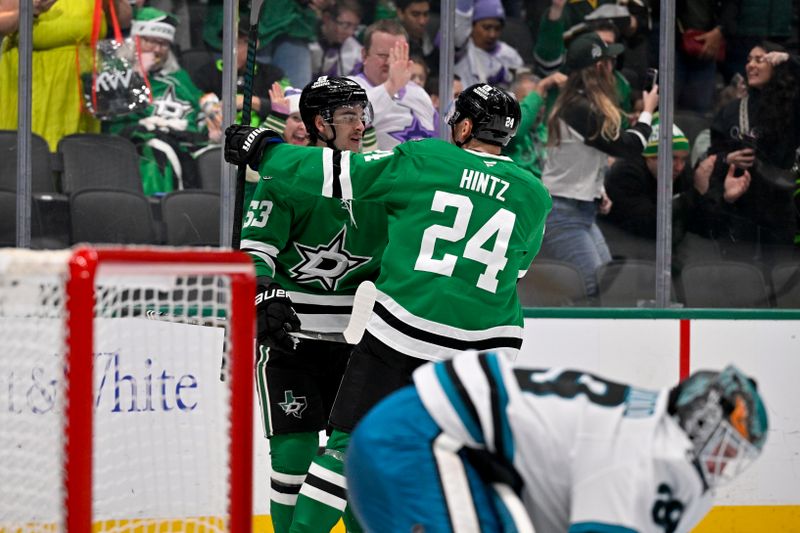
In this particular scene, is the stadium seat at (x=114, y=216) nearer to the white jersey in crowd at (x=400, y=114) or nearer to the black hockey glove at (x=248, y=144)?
the white jersey in crowd at (x=400, y=114)

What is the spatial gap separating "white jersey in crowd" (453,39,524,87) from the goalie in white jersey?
225 cm

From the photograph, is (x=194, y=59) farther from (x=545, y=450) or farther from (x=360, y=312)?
(x=545, y=450)

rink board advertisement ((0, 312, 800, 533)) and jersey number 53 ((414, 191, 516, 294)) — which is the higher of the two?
jersey number 53 ((414, 191, 516, 294))

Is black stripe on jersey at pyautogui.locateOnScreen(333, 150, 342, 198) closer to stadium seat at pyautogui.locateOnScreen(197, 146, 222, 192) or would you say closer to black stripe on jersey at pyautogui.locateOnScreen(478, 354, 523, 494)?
black stripe on jersey at pyautogui.locateOnScreen(478, 354, 523, 494)

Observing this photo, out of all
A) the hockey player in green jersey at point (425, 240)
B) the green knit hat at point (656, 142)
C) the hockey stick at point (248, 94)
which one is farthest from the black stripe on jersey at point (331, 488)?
the green knit hat at point (656, 142)

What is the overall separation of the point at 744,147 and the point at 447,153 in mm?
1797

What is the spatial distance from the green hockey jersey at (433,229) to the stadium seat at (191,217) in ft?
3.24

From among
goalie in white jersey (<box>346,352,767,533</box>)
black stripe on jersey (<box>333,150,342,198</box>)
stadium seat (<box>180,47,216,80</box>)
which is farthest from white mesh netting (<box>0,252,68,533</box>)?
stadium seat (<box>180,47,216,80</box>)

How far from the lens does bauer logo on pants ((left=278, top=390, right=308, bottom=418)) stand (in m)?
3.36

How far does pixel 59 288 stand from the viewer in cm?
221

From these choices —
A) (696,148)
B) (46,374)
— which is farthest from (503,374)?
(696,148)

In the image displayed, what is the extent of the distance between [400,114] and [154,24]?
80 cm

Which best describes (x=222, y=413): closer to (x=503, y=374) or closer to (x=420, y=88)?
(x=503, y=374)

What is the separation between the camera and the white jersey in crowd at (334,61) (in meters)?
4.21
